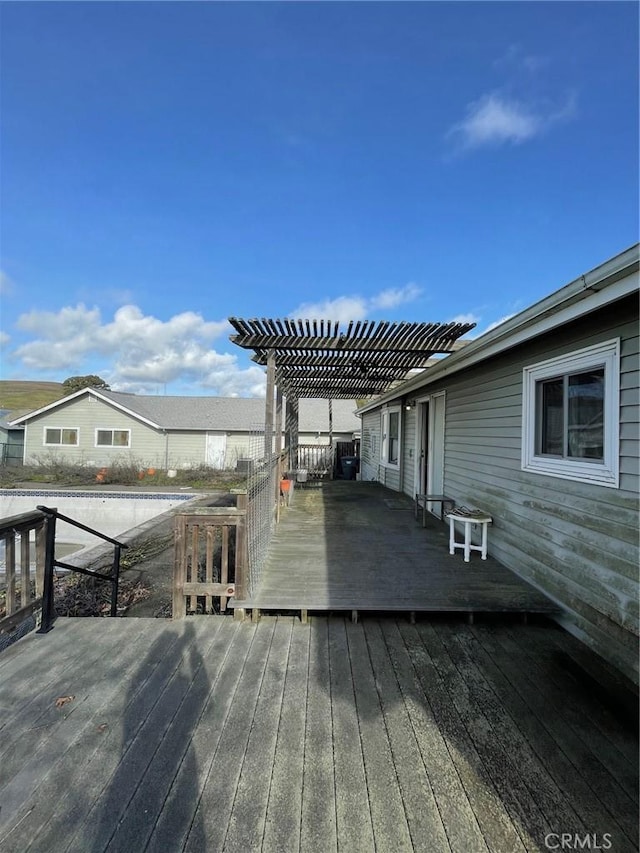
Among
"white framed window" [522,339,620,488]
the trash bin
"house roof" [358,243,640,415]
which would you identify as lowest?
the trash bin

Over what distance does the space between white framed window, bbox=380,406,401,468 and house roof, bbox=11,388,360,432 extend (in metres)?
7.90

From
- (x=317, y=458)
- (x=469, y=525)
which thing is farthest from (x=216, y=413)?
(x=469, y=525)

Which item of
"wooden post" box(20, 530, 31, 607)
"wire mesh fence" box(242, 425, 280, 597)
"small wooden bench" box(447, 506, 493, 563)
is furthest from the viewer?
"small wooden bench" box(447, 506, 493, 563)

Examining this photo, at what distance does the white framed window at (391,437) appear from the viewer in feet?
32.1

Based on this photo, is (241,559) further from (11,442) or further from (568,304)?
(11,442)

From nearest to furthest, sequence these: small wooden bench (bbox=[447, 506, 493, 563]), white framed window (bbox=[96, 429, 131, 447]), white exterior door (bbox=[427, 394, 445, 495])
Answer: small wooden bench (bbox=[447, 506, 493, 563])
white exterior door (bbox=[427, 394, 445, 495])
white framed window (bbox=[96, 429, 131, 447])

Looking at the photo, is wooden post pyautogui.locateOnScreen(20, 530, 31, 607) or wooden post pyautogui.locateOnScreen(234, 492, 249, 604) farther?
wooden post pyautogui.locateOnScreen(234, 492, 249, 604)

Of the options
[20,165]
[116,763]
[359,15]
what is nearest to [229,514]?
[116,763]

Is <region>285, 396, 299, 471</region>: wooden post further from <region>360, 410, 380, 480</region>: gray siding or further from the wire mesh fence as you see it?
the wire mesh fence

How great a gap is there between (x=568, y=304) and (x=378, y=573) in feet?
Answer: 8.97

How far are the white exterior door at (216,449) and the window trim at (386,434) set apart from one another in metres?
10.4

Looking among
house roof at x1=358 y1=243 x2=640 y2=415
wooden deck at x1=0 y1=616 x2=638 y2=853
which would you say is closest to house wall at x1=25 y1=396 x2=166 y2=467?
wooden deck at x1=0 y1=616 x2=638 y2=853

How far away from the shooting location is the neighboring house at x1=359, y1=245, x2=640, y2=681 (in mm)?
2410

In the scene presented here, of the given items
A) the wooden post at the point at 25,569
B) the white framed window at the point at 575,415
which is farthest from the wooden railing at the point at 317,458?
the wooden post at the point at 25,569
